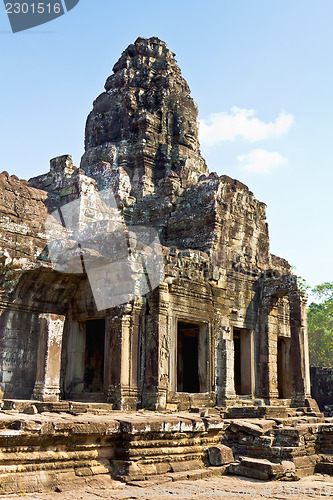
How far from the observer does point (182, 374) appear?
16234 mm

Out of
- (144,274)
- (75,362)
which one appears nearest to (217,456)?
(144,274)

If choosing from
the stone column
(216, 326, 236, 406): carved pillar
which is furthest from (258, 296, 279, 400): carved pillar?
the stone column

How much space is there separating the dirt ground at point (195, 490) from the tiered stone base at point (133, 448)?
137 millimetres

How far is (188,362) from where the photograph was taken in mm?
16484

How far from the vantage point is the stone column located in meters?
10.0

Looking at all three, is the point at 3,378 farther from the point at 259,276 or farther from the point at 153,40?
the point at 153,40

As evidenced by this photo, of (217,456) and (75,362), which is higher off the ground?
(75,362)

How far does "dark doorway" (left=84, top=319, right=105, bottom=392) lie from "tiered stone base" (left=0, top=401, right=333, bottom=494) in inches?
185

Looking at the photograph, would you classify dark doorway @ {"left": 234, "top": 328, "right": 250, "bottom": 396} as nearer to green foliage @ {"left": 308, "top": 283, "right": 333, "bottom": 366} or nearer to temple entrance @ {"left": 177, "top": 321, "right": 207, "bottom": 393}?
temple entrance @ {"left": 177, "top": 321, "right": 207, "bottom": 393}

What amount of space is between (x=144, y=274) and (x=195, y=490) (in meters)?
5.80

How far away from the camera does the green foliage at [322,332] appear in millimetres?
33219

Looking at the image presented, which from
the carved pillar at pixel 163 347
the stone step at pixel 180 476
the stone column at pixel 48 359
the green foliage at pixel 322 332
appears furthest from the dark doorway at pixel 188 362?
the green foliage at pixel 322 332

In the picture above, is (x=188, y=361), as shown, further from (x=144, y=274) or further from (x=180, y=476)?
(x=180, y=476)

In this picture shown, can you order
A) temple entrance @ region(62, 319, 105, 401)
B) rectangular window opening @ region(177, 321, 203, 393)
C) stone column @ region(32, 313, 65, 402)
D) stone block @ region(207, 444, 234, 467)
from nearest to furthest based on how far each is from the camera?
1. stone block @ region(207, 444, 234, 467)
2. stone column @ region(32, 313, 65, 402)
3. temple entrance @ region(62, 319, 105, 401)
4. rectangular window opening @ region(177, 321, 203, 393)
